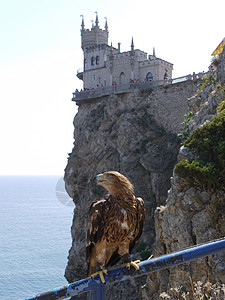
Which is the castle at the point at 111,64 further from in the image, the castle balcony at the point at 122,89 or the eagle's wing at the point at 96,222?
the eagle's wing at the point at 96,222

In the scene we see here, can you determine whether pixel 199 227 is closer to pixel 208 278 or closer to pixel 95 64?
pixel 208 278

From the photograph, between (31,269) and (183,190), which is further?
(31,269)

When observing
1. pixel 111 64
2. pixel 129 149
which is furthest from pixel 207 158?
pixel 111 64

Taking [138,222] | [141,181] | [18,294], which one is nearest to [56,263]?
[18,294]

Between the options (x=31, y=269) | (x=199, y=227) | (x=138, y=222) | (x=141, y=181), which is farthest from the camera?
(x=31, y=269)

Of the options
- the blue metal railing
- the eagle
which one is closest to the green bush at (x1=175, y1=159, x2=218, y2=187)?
the eagle

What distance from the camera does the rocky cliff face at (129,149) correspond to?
26781 millimetres

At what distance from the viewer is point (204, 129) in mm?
16578

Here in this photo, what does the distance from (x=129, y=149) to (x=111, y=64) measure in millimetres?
9989

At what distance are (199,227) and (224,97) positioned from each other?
7372mm

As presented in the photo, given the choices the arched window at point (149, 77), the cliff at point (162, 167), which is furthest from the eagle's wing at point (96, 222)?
the arched window at point (149, 77)

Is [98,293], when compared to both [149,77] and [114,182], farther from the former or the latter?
[149,77]

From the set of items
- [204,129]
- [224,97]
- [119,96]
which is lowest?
[204,129]

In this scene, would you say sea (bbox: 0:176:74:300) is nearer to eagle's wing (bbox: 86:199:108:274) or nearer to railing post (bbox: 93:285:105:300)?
eagle's wing (bbox: 86:199:108:274)
